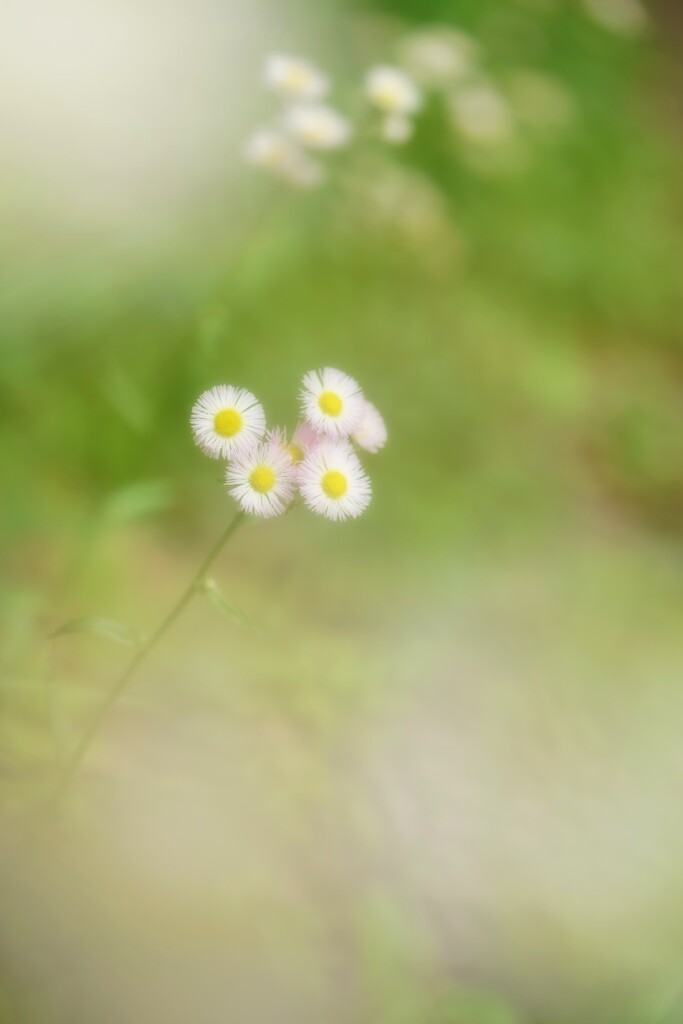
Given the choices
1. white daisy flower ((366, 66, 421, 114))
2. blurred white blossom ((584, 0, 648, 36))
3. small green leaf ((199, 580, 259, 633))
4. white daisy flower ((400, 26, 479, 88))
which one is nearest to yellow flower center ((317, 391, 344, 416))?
small green leaf ((199, 580, 259, 633))

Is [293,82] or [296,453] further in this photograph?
[293,82]

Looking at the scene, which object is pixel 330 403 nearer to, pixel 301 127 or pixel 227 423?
pixel 227 423

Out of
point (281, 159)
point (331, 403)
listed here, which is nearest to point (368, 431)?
point (331, 403)

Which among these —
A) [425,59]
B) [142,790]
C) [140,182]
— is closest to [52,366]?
[140,182]

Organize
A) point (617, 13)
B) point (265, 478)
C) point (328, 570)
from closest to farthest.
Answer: point (265, 478), point (328, 570), point (617, 13)

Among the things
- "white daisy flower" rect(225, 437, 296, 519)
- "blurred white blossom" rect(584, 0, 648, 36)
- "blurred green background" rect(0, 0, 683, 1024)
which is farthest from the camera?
"blurred white blossom" rect(584, 0, 648, 36)

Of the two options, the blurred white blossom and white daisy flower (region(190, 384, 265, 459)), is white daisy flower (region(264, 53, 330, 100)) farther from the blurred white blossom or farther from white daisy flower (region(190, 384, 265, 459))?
the blurred white blossom

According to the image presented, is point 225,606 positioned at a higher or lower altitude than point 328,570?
lower

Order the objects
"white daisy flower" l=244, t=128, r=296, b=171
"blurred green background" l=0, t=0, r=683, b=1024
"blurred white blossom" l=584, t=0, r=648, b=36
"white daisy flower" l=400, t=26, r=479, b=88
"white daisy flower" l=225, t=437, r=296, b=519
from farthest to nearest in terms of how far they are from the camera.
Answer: "blurred white blossom" l=584, t=0, r=648, b=36 < "white daisy flower" l=400, t=26, r=479, b=88 < "white daisy flower" l=244, t=128, r=296, b=171 < "blurred green background" l=0, t=0, r=683, b=1024 < "white daisy flower" l=225, t=437, r=296, b=519

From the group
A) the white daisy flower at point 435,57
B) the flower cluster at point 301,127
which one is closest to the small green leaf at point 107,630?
the flower cluster at point 301,127
